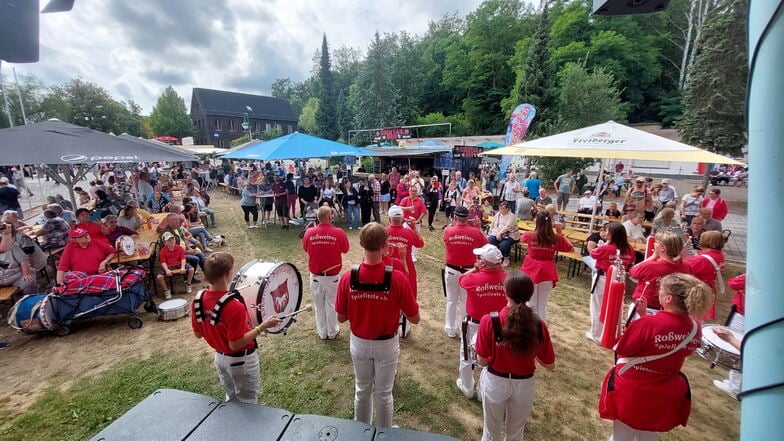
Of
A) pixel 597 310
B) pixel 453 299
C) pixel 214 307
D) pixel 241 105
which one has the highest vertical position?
pixel 241 105

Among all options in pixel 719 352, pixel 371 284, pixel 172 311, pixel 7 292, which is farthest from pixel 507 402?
pixel 7 292

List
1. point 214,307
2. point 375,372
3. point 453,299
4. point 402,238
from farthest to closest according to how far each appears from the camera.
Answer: point 453,299 → point 402,238 → point 375,372 → point 214,307

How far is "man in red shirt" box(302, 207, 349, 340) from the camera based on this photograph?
15.6 feet

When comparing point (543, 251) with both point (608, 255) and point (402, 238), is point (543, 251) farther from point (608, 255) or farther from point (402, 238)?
point (402, 238)

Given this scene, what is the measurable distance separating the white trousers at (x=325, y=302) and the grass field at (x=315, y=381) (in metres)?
0.20

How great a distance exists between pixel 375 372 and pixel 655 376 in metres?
2.23

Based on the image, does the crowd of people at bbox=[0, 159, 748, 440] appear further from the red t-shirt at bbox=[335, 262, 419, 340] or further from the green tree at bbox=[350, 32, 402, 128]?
the green tree at bbox=[350, 32, 402, 128]

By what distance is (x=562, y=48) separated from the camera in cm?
3609

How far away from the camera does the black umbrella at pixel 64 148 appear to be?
5722 millimetres

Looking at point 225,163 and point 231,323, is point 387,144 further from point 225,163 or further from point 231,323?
point 231,323

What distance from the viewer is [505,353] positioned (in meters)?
2.68

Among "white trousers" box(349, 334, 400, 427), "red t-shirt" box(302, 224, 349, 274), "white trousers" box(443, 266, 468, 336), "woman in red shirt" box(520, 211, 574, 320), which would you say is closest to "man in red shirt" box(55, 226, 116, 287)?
"red t-shirt" box(302, 224, 349, 274)

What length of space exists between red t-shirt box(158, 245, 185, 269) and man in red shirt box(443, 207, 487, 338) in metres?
5.48

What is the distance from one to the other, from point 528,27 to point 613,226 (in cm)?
4693
